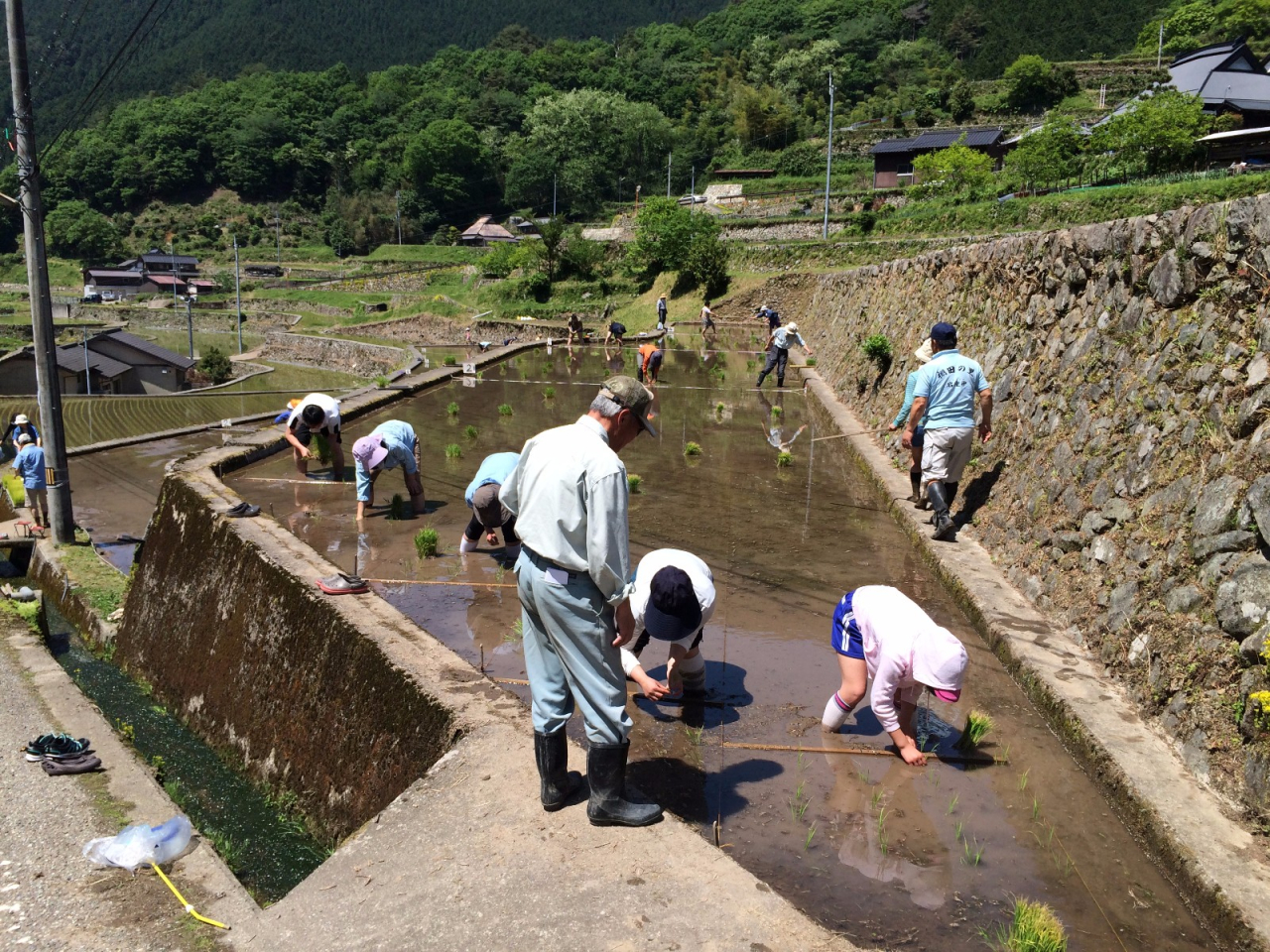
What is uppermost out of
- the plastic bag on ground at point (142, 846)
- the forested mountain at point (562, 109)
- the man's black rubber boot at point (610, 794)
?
the forested mountain at point (562, 109)

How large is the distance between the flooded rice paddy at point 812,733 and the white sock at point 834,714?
9 cm

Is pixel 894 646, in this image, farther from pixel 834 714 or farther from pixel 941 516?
pixel 941 516

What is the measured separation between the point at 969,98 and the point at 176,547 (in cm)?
8303

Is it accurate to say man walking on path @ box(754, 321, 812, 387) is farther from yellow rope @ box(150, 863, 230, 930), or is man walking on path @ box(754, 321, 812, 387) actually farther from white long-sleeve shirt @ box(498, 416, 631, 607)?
yellow rope @ box(150, 863, 230, 930)

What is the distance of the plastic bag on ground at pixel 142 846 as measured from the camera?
4035mm

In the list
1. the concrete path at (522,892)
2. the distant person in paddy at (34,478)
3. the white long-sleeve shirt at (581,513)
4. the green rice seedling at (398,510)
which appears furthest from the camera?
the distant person in paddy at (34,478)

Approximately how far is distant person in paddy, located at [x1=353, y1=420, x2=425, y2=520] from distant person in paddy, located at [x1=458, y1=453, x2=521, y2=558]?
136 centimetres

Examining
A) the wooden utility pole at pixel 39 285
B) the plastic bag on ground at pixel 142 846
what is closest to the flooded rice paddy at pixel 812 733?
the plastic bag on ground at pixel 142 846

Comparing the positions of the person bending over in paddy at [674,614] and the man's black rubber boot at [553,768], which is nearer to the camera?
the man's black rubber boot at [553,768]

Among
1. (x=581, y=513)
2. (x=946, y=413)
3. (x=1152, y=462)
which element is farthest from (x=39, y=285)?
(x=1152, y=462)

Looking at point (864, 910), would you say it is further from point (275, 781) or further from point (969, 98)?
point (969, 98)

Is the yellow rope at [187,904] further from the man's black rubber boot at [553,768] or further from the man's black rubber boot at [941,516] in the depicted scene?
the man's black rubber boot at [941,516]

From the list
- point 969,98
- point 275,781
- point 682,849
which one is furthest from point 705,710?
point 969,98

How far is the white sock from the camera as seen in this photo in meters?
4.78
